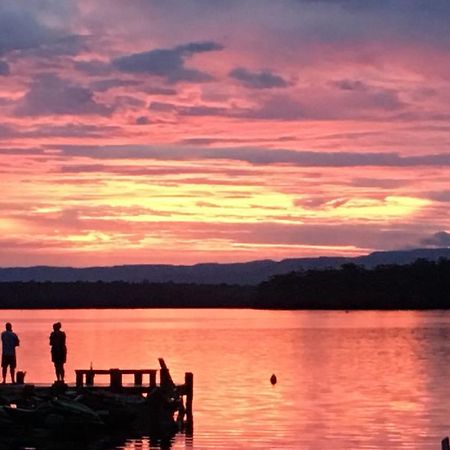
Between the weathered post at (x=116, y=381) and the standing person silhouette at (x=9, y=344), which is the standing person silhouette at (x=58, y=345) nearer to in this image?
the standing person silhouette at (x=9, y=344)

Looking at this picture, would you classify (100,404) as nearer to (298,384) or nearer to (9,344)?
(9,344)

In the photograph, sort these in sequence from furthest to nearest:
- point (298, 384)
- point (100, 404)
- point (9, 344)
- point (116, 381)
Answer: point (298, 384) → point (116, 381) → point (9, 344) → point (100, 404)

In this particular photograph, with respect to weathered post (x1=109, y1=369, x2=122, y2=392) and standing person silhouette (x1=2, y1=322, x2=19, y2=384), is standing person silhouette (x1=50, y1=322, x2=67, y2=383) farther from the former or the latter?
weathered post (x1=109, y1=369, x2=122, y2=392)

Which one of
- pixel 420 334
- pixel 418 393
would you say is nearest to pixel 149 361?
pixel 418 393

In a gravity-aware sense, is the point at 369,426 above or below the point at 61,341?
below

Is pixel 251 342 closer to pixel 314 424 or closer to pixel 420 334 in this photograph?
pixel 420 334

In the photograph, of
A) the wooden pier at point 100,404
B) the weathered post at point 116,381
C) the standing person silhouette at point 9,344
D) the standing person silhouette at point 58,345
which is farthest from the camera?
the weathered post at point 116,381

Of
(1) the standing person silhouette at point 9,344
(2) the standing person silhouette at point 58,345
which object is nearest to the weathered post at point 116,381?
(2) the standing person silhouette at point 58,345

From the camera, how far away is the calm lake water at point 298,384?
40.1 meters

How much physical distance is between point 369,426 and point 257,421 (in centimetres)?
389

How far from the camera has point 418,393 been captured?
5597cm

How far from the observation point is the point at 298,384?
6209 cm

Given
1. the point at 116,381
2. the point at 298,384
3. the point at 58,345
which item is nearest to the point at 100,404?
the point at 116,381

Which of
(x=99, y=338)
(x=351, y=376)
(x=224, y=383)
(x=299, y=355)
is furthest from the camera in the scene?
(x=99, y=338)
